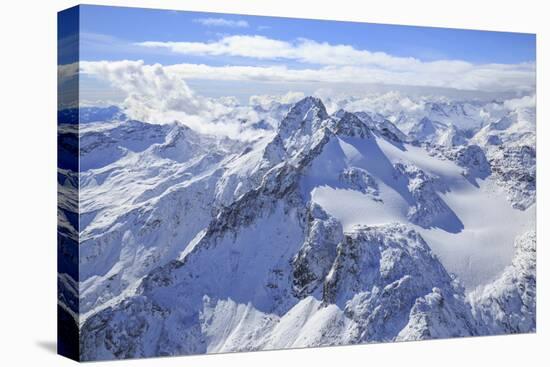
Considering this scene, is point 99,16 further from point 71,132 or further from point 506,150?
point 506,150

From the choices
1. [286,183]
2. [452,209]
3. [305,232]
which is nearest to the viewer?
[305,232]

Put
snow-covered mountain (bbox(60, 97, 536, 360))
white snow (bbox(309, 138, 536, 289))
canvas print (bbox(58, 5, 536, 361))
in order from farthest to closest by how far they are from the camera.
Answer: white snow (bbox(309, 138, 536, 289)) → snow-covered mountain (bbox(60, 97, 536, 360)) → canvas print (bbox(58, 5, 536, 361))

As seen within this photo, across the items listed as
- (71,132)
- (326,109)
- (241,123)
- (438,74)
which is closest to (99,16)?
(71,132)

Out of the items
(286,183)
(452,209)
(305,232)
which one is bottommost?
(305,232)

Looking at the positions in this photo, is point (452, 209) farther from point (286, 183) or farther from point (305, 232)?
point (286, 183)

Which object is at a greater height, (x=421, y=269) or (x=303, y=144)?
(x=303, y=144)

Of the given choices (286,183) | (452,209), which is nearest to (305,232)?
(286,183)
